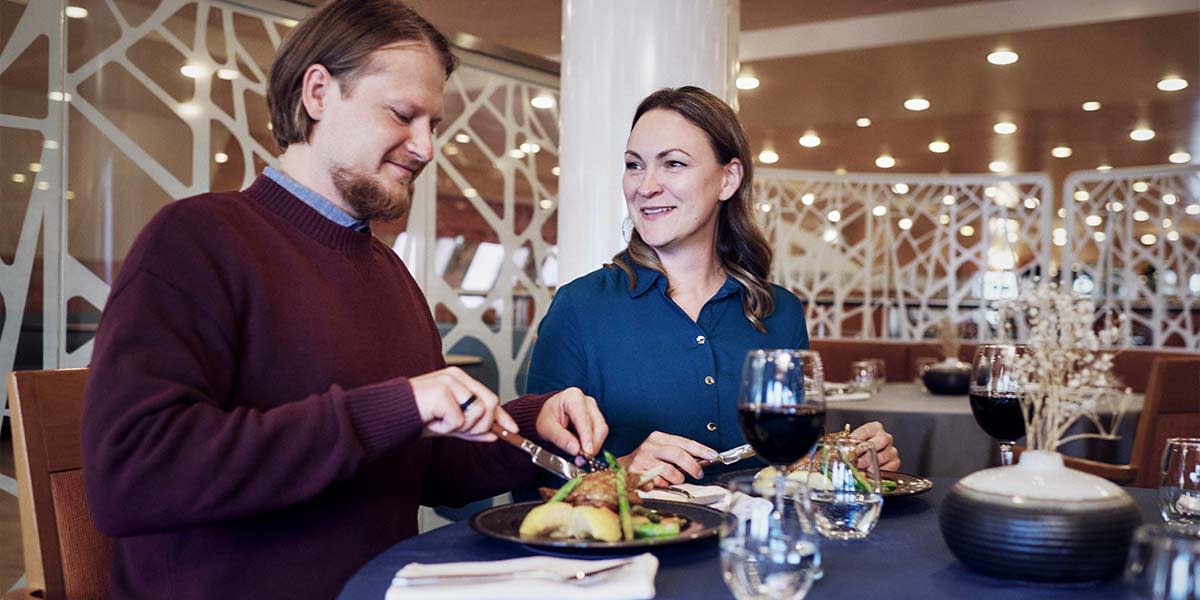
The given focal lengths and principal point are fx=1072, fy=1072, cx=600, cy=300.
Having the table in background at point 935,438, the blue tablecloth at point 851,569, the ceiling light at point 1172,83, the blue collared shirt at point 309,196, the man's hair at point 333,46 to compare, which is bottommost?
the table in background at point 935,438

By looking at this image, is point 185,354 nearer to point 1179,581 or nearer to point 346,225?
point 346,225

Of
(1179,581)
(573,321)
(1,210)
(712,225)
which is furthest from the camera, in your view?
(1,210)

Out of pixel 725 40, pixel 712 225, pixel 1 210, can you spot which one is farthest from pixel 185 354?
pixel 1 210

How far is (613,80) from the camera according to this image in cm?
322

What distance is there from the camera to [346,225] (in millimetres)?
1704

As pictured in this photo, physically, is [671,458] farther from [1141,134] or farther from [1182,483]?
[1141,134]

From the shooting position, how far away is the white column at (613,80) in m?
3.20

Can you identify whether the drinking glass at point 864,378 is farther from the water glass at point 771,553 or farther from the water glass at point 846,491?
the water glass at point 771,553

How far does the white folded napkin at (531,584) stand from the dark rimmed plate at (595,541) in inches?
2.5

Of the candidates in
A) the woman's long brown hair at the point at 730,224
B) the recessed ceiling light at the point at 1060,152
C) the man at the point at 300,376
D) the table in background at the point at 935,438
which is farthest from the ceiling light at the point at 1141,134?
the man at the point at 300,376

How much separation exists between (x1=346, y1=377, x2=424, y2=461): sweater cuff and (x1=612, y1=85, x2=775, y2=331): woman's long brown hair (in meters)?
0.95

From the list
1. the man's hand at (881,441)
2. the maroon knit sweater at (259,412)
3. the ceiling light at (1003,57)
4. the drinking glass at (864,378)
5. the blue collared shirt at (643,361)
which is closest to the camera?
the maroon knit sweater at (259,412)

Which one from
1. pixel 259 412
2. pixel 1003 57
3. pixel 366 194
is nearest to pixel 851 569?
pixel 259 412

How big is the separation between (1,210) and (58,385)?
7.14 ft
